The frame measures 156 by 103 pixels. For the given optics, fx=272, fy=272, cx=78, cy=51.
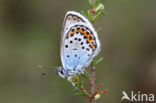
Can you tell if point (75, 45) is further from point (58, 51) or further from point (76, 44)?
point (58, 51)

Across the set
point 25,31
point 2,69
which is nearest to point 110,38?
point 25,31

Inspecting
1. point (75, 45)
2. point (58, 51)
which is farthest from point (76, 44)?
point (58, 51)

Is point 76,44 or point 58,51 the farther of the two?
point 58,51

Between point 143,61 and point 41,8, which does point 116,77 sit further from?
point 41,8

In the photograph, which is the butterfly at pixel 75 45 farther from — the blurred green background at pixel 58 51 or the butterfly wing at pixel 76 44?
the blurred green background at pixel 58 51

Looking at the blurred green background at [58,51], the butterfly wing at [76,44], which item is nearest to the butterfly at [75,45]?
the butterfly wing at [76,44]
